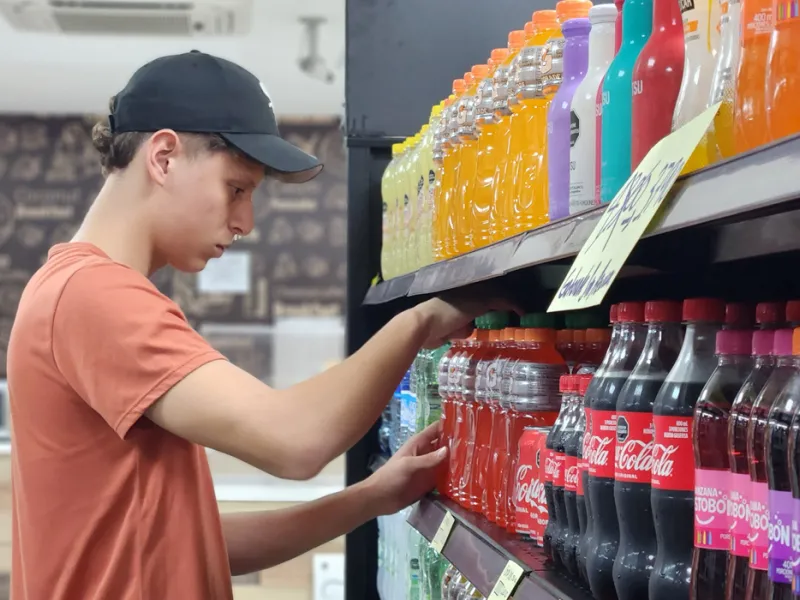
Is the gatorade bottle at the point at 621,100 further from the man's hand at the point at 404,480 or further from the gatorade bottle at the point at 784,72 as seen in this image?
the man's hand at the point at 404,480

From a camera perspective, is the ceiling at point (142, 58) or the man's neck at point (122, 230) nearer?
the man's neck at point (122, 230)

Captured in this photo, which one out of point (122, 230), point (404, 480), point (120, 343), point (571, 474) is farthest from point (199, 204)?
point (571, 474)

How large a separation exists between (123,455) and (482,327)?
749 millimetres

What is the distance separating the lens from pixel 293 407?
1.70 metres

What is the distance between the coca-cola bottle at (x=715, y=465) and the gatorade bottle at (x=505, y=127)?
→ 71 cm

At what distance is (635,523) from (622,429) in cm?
11

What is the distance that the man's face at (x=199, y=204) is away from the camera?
1912 mm

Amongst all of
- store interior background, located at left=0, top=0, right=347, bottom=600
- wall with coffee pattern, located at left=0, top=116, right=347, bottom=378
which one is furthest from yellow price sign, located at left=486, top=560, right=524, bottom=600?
wall with coffee pattern, located at left=0, top=116, right=347, bottom=378

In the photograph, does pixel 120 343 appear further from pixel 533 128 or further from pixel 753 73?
pixel 753 73

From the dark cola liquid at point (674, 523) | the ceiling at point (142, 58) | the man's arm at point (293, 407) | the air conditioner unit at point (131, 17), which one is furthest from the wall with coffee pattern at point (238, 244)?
the dark cola liquid at point (674, 523)

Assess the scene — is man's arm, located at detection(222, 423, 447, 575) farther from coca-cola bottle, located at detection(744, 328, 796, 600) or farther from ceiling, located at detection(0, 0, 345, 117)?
ceiling, located at detection(0, 0, 345, 117)

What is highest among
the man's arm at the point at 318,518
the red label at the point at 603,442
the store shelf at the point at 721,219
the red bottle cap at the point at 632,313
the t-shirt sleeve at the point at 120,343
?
the store shelf at the point at 721,219

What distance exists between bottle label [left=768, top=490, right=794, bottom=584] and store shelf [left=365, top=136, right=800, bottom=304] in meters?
0.24

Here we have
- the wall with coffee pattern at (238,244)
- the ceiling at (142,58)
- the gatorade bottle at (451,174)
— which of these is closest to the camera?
the gatorade bottle at (451,174)
